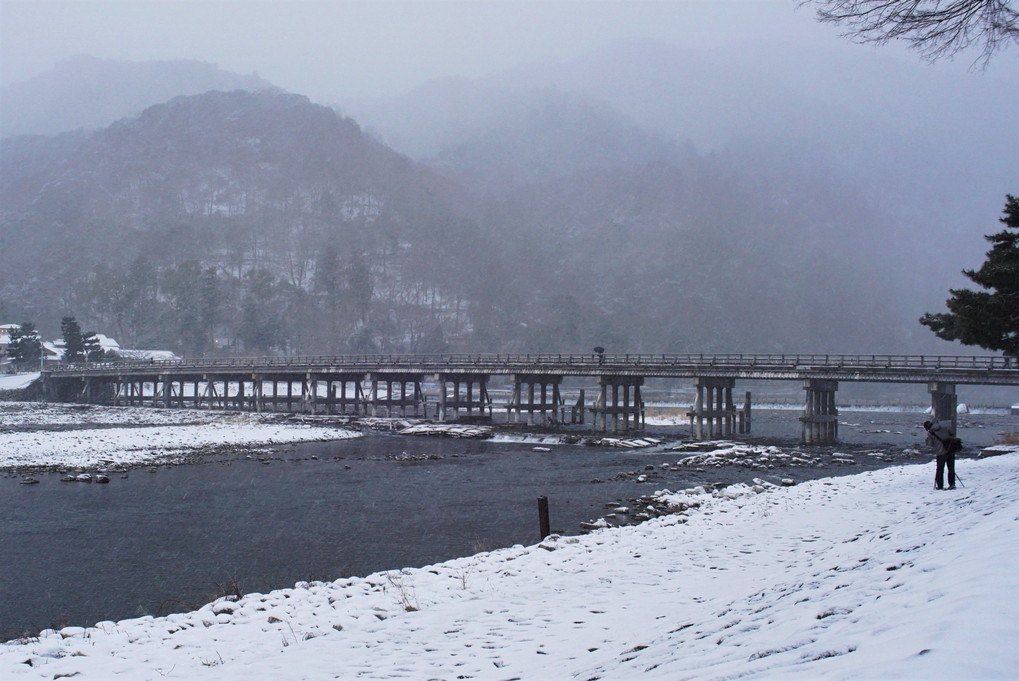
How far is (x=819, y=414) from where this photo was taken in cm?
4438

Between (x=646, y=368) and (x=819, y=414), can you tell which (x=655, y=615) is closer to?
(x=819, y=414)

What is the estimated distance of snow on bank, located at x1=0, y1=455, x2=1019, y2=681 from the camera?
5.14 metres

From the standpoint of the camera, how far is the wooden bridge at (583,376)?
4297 cm

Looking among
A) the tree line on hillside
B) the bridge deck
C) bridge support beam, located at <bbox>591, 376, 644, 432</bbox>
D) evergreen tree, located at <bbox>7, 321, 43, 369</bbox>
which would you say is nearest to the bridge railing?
the bridge deck

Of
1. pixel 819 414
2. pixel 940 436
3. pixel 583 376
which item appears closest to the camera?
pixel 940 436

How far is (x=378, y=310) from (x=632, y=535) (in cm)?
14223

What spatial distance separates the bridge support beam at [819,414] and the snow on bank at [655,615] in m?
29.2

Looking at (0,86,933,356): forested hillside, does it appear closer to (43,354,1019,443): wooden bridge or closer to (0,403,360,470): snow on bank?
(43,354,1019,443): wooden bridge

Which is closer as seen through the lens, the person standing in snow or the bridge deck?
the person standing in snow

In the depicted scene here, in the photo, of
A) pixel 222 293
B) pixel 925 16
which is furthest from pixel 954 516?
pixel 222 293

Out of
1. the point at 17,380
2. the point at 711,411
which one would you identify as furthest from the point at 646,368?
the point at 17,380

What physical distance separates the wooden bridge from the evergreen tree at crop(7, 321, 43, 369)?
12.9 meters

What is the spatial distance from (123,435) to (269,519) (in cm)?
2658

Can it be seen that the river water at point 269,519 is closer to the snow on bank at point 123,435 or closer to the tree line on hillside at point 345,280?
the snow on bank at point 123,435
